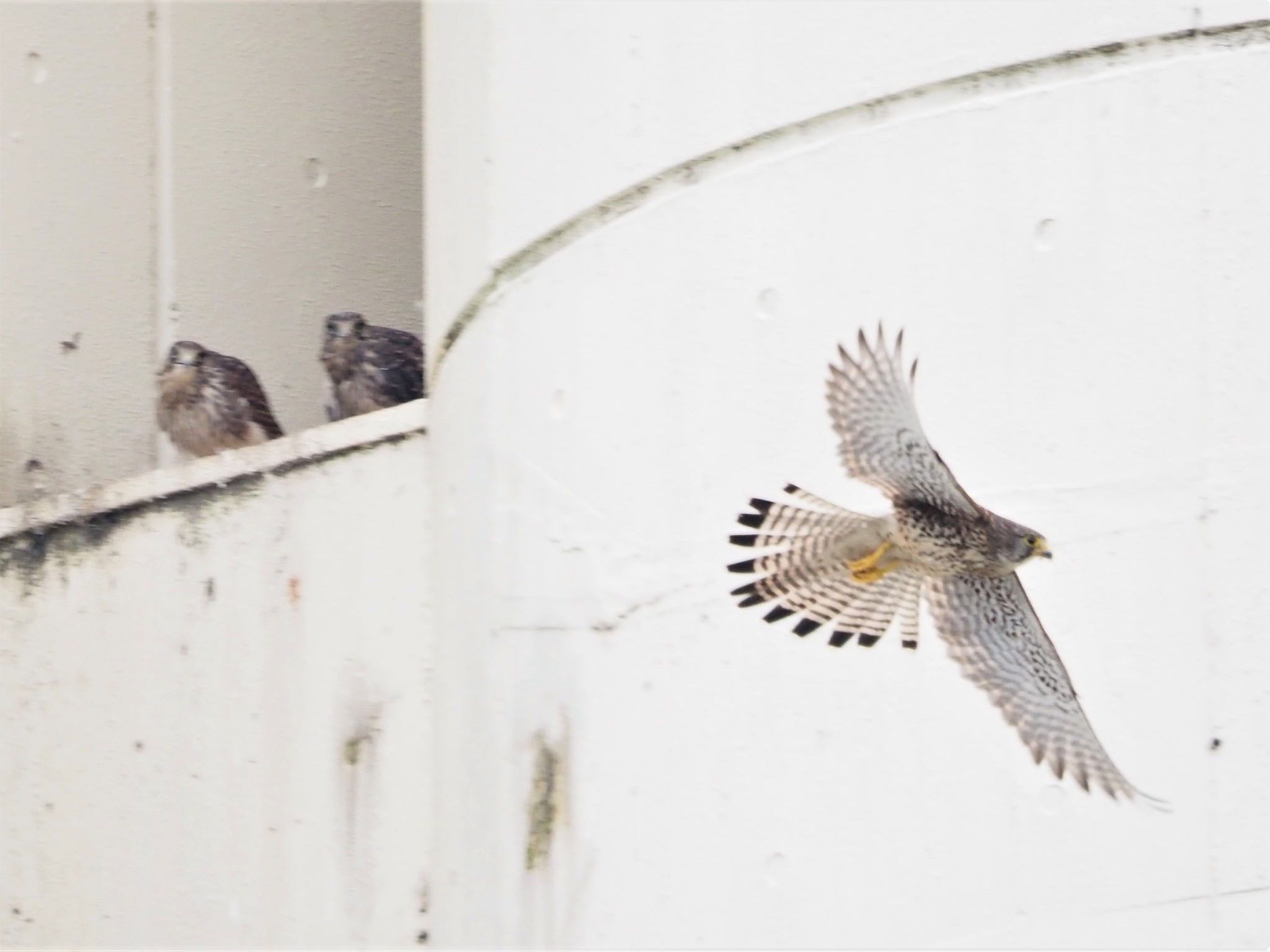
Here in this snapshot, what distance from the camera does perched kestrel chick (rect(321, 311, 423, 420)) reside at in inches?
285

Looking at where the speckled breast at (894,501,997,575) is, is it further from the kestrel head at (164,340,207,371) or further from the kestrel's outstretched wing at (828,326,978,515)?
the kestrel head at (164,340,207,371)

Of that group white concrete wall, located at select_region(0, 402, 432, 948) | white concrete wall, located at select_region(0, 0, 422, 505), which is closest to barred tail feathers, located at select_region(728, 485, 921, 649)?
white concrete wall, located at select_region(0, 402, 432, 948)

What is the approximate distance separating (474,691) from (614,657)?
37 cm

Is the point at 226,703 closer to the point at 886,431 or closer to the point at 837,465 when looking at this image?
the point at 837,465

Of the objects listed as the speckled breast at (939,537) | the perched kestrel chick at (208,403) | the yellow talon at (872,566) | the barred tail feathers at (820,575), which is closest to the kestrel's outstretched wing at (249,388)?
the perched kestrel chick at (208,403)

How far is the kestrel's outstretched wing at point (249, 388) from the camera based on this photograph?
7.11 m

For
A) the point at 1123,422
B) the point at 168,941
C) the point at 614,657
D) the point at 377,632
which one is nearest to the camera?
the point at 1123,422

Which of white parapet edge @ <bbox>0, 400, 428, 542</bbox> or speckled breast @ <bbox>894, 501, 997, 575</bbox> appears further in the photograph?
white parapet edge @ <bbox>0, 400, 428, 542</bbox>

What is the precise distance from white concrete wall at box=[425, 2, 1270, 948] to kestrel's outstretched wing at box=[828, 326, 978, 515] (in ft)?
0.17

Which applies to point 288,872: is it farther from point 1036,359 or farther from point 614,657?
point 1036,359

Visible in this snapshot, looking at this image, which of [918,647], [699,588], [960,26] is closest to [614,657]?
[699,588]

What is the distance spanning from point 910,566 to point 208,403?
97.4 inches

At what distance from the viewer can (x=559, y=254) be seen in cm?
546

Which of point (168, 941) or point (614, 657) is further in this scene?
point (168, 941)
